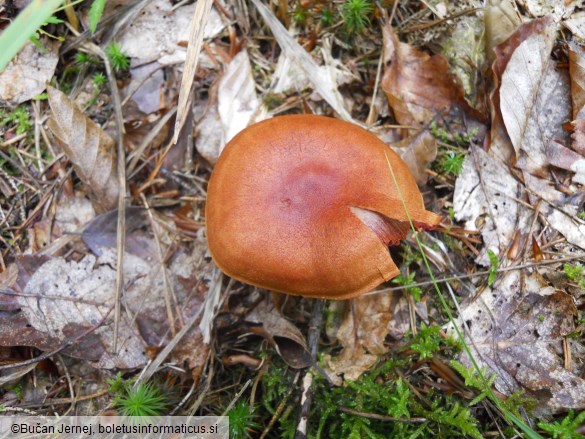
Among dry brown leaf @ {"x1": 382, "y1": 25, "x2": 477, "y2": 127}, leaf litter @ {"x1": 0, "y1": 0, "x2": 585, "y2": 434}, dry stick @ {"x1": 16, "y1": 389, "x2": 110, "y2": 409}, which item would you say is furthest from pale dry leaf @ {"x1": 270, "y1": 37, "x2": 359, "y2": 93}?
dry stick @ {"x1": 16, "y1": 389, "x2": 110, "y2": 409}

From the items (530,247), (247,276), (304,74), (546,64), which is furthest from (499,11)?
(247,276)

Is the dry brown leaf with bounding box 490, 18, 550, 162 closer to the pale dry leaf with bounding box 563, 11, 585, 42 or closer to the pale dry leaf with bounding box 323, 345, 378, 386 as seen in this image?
the pale dry leaf with bounding box 563, 11, 585, 42

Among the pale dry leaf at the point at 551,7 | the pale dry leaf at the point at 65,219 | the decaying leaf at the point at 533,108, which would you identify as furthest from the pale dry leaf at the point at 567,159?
the pale dry leaf at the point at 65,219

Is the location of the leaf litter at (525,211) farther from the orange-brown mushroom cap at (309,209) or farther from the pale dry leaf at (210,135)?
the pale dry leaf at (210,135)

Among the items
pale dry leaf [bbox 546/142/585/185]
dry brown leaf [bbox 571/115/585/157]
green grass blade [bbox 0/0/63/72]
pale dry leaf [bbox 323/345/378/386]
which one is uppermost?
green grass blade [bbox 0/0/63/72]

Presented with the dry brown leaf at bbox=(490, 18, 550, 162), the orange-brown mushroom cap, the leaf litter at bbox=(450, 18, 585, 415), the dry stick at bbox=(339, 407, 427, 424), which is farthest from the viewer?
the dry brown leaf at bbox=(490, 18, 550, 162)

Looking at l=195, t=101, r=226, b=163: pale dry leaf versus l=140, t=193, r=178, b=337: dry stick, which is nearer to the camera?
l=140, t=193, r=178, b=337: dry stick
